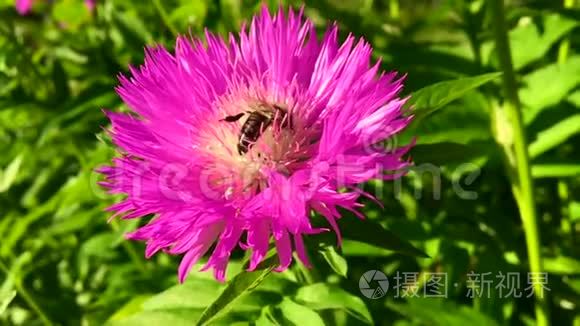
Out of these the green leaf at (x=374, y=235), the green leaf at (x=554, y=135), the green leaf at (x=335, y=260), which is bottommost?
the green leaf at (x=335, y=260)

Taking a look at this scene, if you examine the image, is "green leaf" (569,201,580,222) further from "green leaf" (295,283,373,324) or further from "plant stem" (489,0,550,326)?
"green leaf" (295,283,373,324)

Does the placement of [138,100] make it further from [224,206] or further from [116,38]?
[116,38]

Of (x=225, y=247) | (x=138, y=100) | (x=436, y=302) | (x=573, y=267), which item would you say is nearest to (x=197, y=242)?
(x=225, y=247)

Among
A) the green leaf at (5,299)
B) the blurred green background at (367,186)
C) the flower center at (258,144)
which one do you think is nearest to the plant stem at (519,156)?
the blurred green background at (367,186)

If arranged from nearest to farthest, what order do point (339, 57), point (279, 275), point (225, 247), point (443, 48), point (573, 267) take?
point (225, 247) → point (339, 57) → point (279, 275) → point (573, 267) → point (443, 48)

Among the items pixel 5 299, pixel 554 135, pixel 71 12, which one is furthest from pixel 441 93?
pixel 71 12

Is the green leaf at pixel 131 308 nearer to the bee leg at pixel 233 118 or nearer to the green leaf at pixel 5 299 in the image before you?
the green leaf at pixel 5 299

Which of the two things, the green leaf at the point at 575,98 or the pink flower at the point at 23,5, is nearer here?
the green leaf at the point at 575,98
